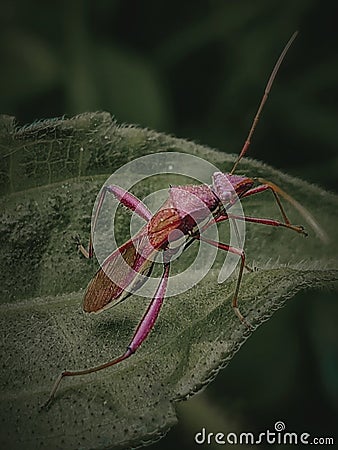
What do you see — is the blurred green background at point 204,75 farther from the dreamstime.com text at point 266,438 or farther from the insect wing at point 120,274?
the insect wing at point 120,274

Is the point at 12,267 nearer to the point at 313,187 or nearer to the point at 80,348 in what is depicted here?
the point at 80,348

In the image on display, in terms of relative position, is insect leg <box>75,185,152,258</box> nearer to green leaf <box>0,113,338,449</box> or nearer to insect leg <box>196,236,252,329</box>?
green leaf <box>0,113,338,449</box>

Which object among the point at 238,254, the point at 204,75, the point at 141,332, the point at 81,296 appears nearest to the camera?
the point at 141,332

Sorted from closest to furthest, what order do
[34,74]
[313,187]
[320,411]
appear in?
[313,187], [320,411], [34,74]

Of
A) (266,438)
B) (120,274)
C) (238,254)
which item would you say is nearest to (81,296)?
(120,274)

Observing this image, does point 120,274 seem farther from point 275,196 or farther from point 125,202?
point 275,196

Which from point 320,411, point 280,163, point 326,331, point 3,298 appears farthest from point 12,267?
point 280,163

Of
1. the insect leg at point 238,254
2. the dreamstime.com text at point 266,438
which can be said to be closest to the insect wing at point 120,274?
the insect leg at point 238,254
